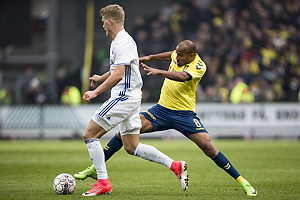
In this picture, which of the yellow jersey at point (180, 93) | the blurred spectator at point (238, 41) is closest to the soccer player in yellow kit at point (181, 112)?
the yellow jersey at point (180, 93)

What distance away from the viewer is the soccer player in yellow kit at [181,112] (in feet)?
23.1

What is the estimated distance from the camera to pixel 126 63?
629cm

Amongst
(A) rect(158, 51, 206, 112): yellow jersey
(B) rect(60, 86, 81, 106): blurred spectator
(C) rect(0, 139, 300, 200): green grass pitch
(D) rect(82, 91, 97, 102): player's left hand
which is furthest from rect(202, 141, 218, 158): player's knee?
(B) rect(60, 86, 81, 106): blurred spectator

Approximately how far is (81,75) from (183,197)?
53.6 feet

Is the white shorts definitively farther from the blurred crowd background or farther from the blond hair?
the blurred crowd background

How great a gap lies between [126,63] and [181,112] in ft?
4.55

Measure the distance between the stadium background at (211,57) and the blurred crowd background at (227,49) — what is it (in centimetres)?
3

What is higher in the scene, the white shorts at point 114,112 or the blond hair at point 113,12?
the blond hair at point 113,12

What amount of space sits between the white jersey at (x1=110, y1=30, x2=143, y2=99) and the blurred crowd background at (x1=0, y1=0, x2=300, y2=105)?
13.7 m

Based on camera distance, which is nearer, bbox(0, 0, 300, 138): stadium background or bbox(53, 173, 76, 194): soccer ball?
bbox(53, 173, 76, 194): soccer ball

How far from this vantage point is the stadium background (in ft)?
63.2

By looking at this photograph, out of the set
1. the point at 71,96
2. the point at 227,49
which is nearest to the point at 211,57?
the point at 227,49

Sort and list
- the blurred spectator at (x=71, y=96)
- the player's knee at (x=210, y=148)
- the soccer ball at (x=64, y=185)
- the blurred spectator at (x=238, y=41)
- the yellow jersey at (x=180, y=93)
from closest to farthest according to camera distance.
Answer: the soccer ball at (x=64, y=185) < the player's knee at (x=210, y=148) < the yellow jersey at (x=180, y=93) < the blurred spectator at (x=71, y=96) < the blurred spectator at (x=238, y=41)

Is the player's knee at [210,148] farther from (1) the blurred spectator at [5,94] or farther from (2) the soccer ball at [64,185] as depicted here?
(1) the blurred spectator at [5,94]
